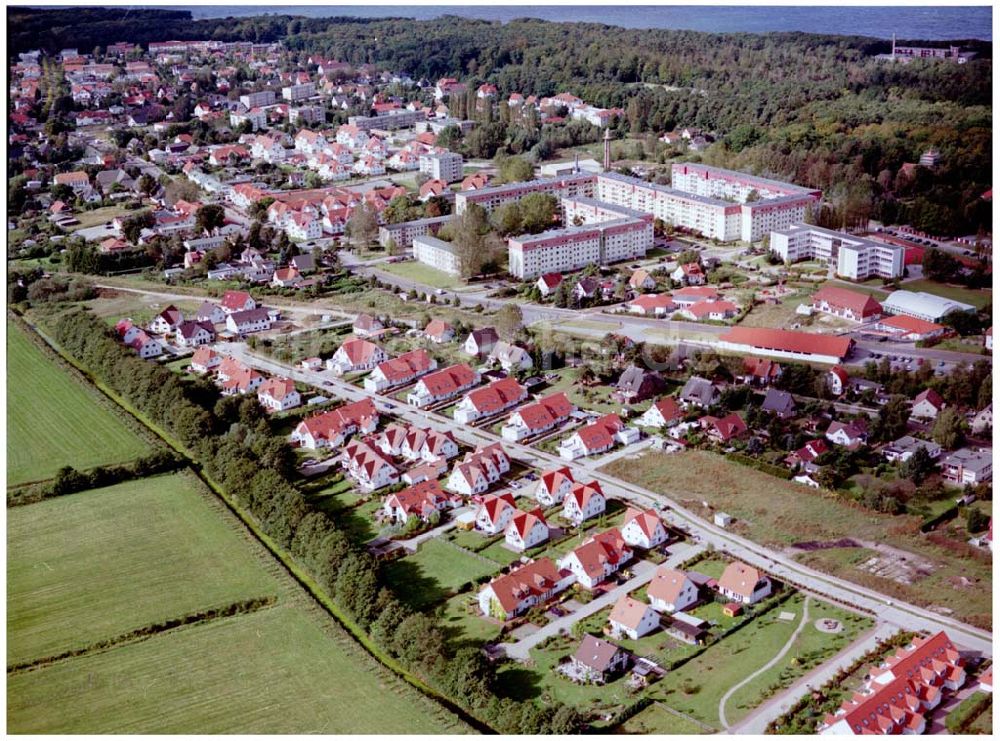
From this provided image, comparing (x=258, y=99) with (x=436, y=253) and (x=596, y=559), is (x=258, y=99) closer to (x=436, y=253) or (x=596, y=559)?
(x=436, y=253)

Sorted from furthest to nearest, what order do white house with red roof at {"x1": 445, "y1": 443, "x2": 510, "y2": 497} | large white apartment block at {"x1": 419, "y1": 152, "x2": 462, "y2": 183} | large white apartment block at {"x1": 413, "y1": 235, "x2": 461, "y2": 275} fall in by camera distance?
large white apartment block at {"x1": 419, "y1": 152, "x2": 462, "y2": 183} → large white apartment block at {"x1": 413, "y1": 235, "x2": 461, "y2": 275} → white house with red roof at {"x1": 445, "y1": 443, "x2": 510, "y2": 497}

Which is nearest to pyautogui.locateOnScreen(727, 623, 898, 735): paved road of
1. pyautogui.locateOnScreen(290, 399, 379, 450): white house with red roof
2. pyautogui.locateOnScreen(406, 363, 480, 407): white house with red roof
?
pyautogui.locateOnScreen(290, 399, 379, 450): white house with red roof

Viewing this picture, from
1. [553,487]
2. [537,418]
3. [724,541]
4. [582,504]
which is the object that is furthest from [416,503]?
[724,541]

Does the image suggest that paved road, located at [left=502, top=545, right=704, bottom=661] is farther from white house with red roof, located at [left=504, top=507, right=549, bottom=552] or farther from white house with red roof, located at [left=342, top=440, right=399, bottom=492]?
white house with red roof, located at [left=342, top=440, right=399, bottom=492]

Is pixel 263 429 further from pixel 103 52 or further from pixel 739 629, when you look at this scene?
pixel 103 52

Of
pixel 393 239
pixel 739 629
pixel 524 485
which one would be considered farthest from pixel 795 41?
pixel 739 629

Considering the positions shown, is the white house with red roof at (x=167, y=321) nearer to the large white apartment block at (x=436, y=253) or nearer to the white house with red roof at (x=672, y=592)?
the large white apartment block at (x=436, y=253)

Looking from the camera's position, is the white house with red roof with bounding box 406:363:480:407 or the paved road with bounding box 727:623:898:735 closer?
the paved road with bounding box 727:623:898:735
